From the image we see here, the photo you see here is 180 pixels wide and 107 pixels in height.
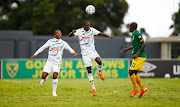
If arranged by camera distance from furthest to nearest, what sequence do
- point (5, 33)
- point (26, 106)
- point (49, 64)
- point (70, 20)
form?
point (70, 20)
point (5, 33)
point (49, 64)
point (26, 106)

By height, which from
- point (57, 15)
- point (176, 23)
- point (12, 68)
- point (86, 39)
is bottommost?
point (12, 68)

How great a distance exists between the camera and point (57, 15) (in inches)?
1852

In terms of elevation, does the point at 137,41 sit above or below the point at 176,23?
below

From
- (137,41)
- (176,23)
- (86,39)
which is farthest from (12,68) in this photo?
(176,23)

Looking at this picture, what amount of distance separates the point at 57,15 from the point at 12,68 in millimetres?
22572

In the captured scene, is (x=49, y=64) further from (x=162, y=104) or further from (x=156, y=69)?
(x=156, y=69)

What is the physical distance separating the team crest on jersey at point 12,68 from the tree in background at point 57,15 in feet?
67.3

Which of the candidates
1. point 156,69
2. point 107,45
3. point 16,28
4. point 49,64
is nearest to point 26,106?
point 49,64

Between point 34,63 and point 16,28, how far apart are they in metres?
25.6

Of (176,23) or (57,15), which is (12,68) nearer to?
(57,15)

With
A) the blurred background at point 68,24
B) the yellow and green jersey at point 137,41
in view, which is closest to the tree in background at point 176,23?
the blurred background at point 68,24

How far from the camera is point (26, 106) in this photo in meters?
9.65

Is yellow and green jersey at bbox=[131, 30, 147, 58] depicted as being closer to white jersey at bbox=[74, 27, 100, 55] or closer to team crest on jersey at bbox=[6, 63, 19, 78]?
white jersey at bbox=[74, 27, 100, 55]

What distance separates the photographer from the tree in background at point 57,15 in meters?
45.8
